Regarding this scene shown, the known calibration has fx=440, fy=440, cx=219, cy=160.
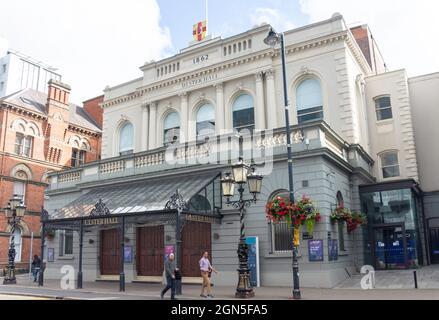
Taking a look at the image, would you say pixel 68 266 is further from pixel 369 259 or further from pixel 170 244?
pixel 369 259

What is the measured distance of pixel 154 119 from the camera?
3102 cm

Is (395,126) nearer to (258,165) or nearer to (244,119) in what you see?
(244,119)

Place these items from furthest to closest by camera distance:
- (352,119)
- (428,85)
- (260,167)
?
1. (428,85)
2. (352,119)
3. (260,167)

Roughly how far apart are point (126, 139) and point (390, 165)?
61.1 feet

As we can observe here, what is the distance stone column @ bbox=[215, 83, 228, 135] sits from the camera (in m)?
27.7

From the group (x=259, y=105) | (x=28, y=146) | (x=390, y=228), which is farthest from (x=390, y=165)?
(x=28, y=146)

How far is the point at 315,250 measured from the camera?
18375mm

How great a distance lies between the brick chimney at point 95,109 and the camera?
164 feet

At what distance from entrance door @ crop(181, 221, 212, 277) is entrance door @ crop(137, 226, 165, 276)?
4.53 ft

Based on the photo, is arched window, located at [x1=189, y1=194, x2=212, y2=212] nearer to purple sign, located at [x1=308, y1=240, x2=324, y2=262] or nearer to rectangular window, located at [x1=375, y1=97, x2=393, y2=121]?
purple sign, located at [x1=308, y1=240, x2=324, y2=262]

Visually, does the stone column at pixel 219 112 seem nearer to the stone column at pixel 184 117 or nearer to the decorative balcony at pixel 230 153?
the stone column at pixel 184 117

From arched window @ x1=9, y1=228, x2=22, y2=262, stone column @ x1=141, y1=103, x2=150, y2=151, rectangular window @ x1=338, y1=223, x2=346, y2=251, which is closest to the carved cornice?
stone column @ x1=141, y1=103, x2=150, y2=151

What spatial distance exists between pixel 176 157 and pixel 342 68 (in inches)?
415
